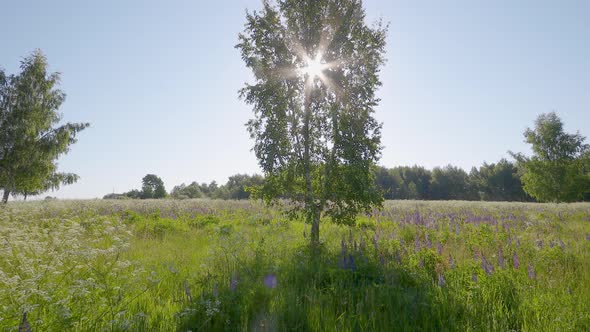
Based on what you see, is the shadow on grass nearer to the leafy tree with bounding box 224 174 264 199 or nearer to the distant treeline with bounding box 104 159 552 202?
the leafy tree with bounding box 224 174 264 199

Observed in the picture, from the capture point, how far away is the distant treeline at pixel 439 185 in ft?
246

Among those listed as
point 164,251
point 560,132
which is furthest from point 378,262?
point 560,132

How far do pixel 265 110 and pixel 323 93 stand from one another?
1.80 metres

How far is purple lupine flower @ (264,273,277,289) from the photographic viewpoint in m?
4.59

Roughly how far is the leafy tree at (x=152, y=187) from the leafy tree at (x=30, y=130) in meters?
52.5

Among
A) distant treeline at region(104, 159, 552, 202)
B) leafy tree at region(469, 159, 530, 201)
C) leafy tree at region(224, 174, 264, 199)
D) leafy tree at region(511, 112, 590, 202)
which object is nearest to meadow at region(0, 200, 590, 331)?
leafy tree at region(224, 174, 264, 199)

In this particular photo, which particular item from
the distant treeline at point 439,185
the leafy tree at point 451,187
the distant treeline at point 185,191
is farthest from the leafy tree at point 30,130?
the leafy tree at point 451,187

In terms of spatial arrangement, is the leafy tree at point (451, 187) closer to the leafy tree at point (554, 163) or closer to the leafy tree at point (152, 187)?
the leafy tree at point (554, 163)

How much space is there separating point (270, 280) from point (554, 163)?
119 feet

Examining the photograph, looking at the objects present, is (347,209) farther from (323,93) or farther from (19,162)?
(19,162)

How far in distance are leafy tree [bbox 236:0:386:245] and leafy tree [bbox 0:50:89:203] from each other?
2243 cm

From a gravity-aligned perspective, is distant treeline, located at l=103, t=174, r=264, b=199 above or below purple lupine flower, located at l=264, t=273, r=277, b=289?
above

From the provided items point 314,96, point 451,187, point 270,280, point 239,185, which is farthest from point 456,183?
point 270,280

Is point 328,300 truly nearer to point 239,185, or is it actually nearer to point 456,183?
point 239,185
